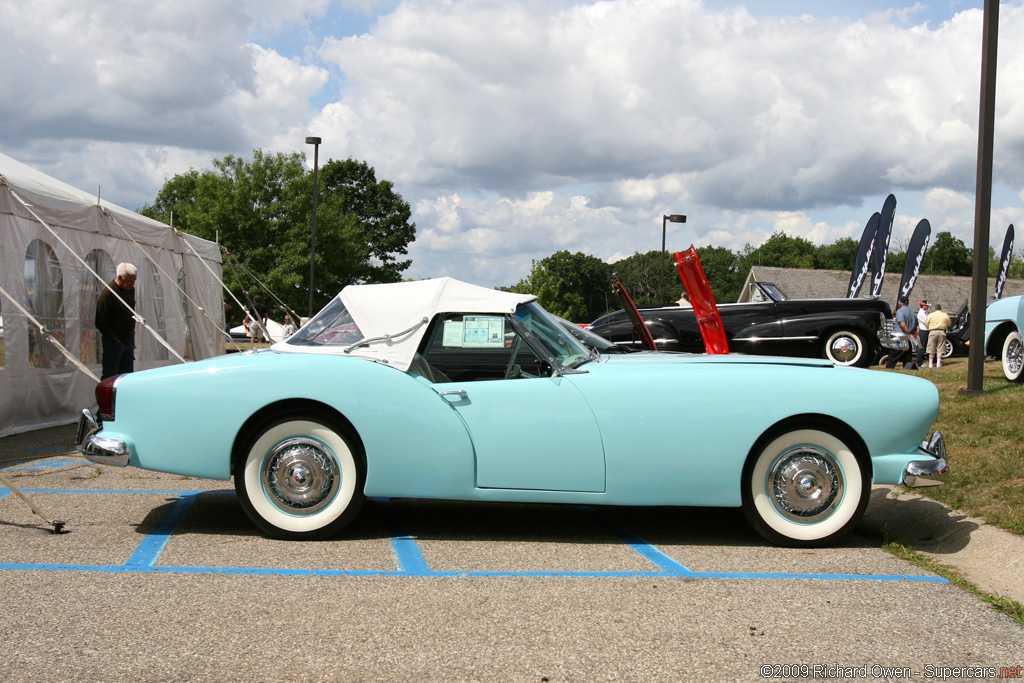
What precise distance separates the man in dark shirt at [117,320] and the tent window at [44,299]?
34.2 inches

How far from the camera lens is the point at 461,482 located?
173 inches

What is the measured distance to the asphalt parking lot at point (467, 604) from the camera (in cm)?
292

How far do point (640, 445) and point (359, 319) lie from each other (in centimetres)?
180

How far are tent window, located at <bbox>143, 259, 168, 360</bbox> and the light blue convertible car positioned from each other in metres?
8.14

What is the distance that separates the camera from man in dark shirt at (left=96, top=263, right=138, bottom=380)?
27.9 feet

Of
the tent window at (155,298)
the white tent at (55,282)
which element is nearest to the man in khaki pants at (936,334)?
the white tent at (55,282)

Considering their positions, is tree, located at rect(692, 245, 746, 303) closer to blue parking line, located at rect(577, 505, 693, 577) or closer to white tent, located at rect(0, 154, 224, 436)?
white tent, located at rect(0, 154, 224, 436)

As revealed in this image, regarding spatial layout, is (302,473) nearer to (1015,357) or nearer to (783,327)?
(1015,357)

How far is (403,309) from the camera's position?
4.83m

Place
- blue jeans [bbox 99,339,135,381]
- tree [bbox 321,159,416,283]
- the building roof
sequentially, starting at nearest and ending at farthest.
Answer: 1. blue jeans [bbox 99,339,135,381]
2. the building roof
3. tree [bbox 321,159,416,283]

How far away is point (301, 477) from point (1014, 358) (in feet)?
32.3

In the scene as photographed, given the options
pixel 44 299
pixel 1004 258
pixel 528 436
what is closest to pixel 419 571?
pixel 528 436

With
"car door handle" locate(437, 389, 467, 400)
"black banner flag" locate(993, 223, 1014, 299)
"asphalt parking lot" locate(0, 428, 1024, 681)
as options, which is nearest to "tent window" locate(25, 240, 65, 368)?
"asphalt parking lot" locate(0, 428, 1024, 681)

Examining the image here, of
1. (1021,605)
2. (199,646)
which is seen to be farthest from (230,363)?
(1021,605)
